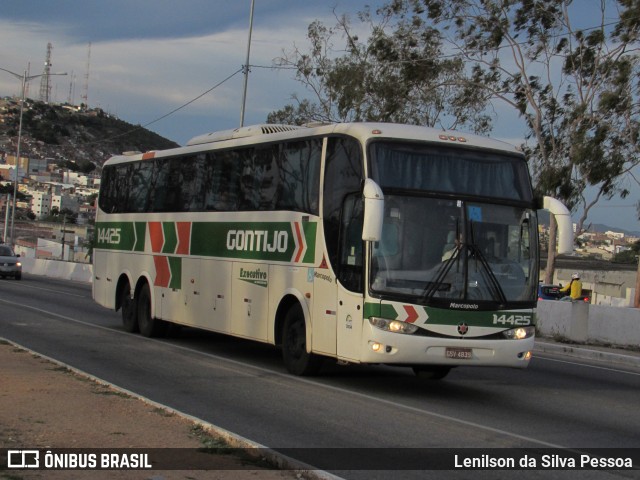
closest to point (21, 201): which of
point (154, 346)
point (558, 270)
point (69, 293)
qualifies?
point (558, 270)

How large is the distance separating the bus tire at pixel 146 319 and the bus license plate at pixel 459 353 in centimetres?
841

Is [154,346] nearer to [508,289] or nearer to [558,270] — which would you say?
[508,289]

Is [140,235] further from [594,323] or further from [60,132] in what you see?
[60,132]

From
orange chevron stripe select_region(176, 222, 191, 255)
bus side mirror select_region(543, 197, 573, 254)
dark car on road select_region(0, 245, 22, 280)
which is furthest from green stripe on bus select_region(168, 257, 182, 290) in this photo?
dark car on road select_region(0, 245, 22, 280)

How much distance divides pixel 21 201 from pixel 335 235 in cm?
16265

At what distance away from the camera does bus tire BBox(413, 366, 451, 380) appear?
46.1 feet

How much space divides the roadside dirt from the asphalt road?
0.76m

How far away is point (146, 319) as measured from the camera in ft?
63.0

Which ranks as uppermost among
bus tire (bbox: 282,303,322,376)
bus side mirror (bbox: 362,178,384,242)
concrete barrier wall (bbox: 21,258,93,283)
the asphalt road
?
bus side mirror (bbox: 362,178,384,242)

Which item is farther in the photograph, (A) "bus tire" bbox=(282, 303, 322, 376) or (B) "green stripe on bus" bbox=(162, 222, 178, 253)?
(B) "green stripe on bus" bbox=(162, 222, 178, 253)

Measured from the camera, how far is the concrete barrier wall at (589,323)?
22547 mm

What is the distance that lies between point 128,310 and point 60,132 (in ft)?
579

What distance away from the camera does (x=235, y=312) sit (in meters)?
15.6

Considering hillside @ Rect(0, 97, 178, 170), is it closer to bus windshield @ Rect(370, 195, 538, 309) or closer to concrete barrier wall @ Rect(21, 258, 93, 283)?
concrete barrier wall @ Rect(21, 258, 93, 283)
